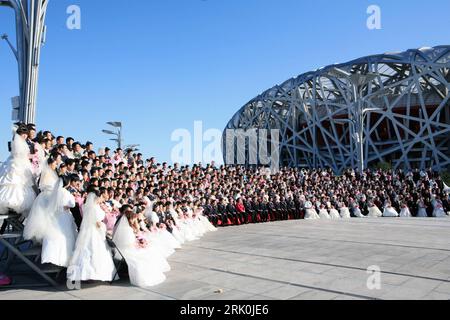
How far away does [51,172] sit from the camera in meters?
6.89

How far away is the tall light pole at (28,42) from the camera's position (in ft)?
37.2

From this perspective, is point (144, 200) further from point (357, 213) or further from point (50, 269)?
point (357, 213)

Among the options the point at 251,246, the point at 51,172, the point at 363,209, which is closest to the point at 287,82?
the point at 363,209

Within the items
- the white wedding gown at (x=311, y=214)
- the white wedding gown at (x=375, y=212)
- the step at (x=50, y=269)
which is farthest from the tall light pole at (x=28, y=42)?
the white wedding gown at (x=375, y=212)

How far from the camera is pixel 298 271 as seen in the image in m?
7.66

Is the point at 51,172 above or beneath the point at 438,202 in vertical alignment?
above

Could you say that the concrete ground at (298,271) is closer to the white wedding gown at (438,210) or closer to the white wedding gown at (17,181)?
the white wedding gown at (17,181)

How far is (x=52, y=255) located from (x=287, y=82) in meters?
53.7

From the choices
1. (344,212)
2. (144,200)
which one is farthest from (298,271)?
(344,212)

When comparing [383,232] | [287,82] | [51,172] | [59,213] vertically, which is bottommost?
Answer: [383,232]

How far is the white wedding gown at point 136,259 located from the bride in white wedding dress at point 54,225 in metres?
0.85

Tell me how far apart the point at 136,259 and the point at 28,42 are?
344 inches

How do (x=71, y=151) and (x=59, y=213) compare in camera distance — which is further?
(x=71, y=151)
